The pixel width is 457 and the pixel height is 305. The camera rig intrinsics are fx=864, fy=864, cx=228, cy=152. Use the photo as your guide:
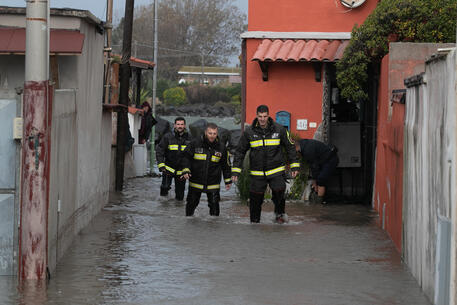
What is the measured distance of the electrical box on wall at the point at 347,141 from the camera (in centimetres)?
1778

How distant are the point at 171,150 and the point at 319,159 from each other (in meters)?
2.83

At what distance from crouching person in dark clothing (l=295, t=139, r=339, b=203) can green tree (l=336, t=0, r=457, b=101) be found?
3.68 ft

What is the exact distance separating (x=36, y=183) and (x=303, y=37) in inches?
420

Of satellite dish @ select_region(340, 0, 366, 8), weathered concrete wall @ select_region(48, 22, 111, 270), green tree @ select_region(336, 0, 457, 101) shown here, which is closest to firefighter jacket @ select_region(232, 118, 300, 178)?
weathered concrete wall @ select_region(48, 22, 111, 270)

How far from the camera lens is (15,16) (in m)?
12.6

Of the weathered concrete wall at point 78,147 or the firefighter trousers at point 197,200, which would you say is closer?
the weathered concrete wall at point 78,147

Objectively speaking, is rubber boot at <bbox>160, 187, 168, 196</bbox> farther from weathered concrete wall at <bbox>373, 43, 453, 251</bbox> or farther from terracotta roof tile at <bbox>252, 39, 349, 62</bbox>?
weathered concrete wall at <bbox>373, 43, 453, 251</bbox>

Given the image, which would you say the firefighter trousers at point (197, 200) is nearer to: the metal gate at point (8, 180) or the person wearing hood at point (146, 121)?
the metal gate at point (8, 180)

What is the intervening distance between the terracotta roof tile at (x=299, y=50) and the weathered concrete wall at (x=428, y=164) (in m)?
7.61

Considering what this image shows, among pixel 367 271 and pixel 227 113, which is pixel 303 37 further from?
pixel 227 113

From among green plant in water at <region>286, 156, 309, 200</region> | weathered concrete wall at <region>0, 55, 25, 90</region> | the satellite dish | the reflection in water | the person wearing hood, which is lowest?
the reflection in water

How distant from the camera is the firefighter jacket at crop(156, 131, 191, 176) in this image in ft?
54.2

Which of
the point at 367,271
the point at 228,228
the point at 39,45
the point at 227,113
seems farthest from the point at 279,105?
the point at 227,113

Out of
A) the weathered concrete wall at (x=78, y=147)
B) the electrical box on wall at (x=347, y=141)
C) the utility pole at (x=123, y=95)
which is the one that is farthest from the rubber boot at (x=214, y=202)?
the utility pole at (x=123, y=95)
